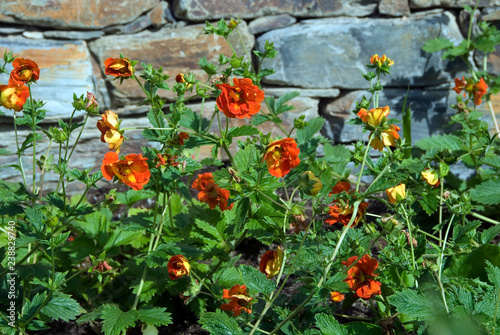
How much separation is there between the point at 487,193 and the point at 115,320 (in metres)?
1.29

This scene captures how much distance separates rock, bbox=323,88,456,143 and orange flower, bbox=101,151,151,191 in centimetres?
148

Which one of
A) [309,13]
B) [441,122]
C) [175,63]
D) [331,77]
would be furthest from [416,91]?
[175,63]

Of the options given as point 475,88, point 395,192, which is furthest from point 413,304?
point 475,88

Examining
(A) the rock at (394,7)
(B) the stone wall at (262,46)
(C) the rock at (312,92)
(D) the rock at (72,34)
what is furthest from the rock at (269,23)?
(D) the rock at (72,34)

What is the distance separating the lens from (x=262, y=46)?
2.38 meters

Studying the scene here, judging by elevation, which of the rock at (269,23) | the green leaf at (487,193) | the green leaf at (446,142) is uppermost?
the rock at (269,23)

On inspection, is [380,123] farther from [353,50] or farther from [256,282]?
[353,50]

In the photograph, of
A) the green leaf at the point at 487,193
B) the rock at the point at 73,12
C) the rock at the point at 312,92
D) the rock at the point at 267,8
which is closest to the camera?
the green leaf at the point at 487,193

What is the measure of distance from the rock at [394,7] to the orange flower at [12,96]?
5.46ft

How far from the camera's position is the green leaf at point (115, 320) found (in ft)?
4.12

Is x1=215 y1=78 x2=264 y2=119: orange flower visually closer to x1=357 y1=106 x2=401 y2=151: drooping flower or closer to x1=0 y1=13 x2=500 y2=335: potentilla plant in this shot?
x1=0 y1=13 x2=500 y2=335: potentilla plant

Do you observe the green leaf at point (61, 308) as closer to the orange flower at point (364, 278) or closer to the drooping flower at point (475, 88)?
the orange flower at point (364, 278)

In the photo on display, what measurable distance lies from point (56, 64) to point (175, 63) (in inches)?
20.6

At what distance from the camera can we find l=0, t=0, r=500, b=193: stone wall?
2279 millimetres
